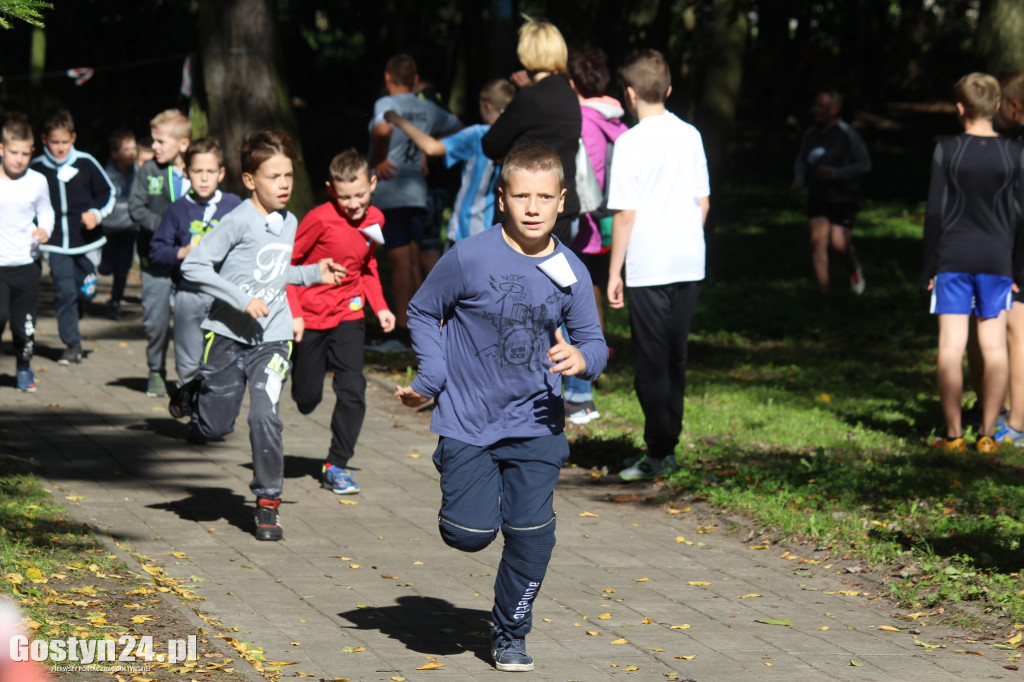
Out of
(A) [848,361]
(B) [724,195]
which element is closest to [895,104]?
(B) [724,195]

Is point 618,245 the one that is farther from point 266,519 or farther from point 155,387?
point 155,387

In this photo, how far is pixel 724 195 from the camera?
89.8 ft

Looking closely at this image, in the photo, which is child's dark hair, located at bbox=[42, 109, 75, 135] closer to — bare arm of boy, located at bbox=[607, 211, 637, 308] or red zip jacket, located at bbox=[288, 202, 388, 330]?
red zip jacket, located at bbox=[288, 202, 388, 330]

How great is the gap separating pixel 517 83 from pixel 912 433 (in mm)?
3745

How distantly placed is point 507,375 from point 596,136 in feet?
15.7

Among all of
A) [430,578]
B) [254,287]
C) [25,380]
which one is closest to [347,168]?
[254,287]

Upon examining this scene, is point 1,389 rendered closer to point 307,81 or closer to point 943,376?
point 943,376

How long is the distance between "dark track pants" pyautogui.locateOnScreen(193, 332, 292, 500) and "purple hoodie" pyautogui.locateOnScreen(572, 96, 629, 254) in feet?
10.2

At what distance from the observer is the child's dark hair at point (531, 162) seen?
465 cm

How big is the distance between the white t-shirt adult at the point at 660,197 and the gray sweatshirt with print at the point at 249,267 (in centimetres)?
199

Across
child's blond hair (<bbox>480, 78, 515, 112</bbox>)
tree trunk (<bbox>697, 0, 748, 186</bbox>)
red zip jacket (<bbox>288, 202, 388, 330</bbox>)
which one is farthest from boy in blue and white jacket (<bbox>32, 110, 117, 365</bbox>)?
tree trunk (<bbox>697, 0, 748, 186</bbox>)

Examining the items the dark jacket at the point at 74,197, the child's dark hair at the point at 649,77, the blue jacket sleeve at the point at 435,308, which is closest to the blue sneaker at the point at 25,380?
the dark jacket at the point at 74,197

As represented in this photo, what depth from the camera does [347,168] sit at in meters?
7.09

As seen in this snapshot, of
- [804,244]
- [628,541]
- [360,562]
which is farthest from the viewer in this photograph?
[804,244]
